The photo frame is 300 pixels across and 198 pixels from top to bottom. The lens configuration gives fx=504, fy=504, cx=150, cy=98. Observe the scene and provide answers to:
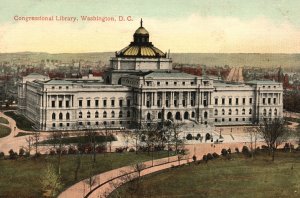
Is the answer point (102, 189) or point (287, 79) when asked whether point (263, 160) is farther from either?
point (287, 79)

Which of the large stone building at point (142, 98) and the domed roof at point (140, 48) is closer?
the large stone building at point (142, 98)

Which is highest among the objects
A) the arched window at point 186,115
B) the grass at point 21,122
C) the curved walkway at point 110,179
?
A: the arched window at point 186,115

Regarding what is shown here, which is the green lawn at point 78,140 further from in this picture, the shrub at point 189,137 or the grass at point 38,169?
the shrub at point 189,137

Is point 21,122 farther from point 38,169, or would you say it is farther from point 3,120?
point 38,169

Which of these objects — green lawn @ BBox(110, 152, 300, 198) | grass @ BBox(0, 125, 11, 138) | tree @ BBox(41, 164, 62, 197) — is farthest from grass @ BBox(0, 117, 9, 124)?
tree @ BBox(41, 164, 62, 197)

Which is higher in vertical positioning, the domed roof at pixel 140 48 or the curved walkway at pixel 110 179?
the domed roof at pixel 140 48

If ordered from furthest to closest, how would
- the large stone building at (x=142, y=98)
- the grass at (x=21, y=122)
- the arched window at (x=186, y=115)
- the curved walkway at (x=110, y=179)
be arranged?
the arched window at (x=186, y=115), the large stone building at (x=142, y=98), the grass at (x=21, y=122), the curved walkway at (x=110, y=179)

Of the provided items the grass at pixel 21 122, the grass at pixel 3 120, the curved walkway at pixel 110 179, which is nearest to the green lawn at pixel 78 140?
the grass at pixel 21 122

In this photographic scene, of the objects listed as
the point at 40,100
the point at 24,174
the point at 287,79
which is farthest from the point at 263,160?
the point at 287,79
